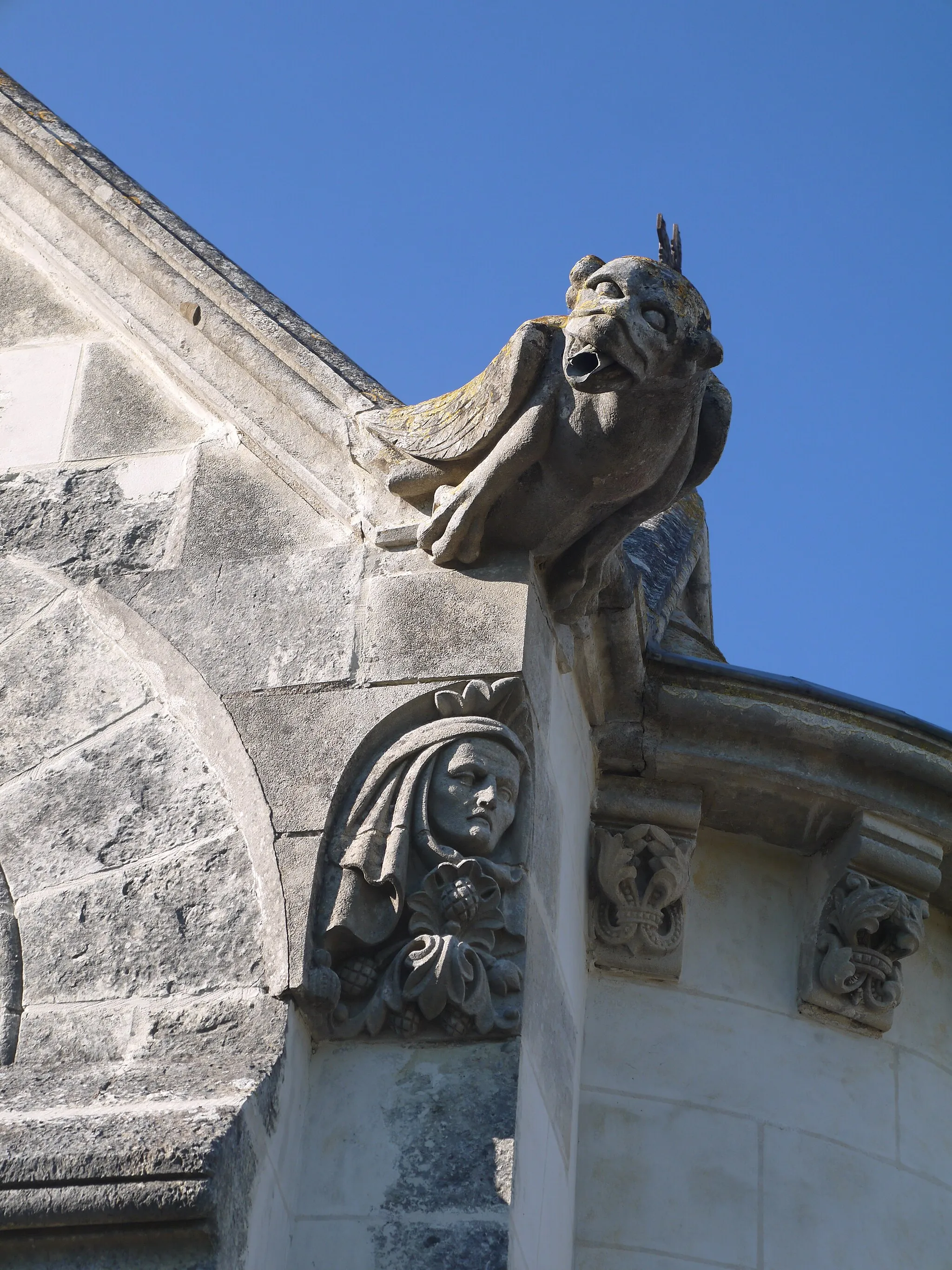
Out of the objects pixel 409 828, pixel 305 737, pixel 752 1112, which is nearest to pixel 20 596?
pixel 305 737

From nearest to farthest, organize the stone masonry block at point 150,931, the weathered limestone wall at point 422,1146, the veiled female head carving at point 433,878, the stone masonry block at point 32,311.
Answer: the weathered limestone wall at point 422,1146 < the veiled female head carving at point 433,878 < the stone masonry block at point 150,931 < the stone masonry block at point 32,311

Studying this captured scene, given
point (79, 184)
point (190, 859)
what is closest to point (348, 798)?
point (190, 859)

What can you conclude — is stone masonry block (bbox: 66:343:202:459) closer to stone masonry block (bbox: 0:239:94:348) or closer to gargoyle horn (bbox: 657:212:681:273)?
stone masonry block (bbox: 0:239:94:348)

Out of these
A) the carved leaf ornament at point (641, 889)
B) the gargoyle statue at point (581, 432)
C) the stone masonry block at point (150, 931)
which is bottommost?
the stone masonry block at point (150, 931)

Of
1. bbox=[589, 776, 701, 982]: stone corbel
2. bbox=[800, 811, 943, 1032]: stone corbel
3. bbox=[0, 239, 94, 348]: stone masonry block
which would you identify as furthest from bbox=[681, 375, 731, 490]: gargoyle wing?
bbox=[0, 239, 94, 348]: stone masonry block

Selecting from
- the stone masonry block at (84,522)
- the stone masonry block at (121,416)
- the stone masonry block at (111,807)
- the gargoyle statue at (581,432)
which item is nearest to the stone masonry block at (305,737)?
the stone masonry block at (111,807)

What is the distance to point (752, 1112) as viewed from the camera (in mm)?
4520

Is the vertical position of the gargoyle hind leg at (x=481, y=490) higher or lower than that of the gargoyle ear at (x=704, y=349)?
lower

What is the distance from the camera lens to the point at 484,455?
13.6 ft

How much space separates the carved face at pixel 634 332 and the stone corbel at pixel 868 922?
1576mm

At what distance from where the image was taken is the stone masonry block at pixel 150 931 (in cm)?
364

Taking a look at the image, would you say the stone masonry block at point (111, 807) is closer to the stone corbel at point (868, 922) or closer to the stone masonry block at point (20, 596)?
the stone masonry block at point (20, 596)

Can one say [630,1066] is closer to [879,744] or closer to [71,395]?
[879,744]

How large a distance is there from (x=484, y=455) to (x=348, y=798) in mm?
880
